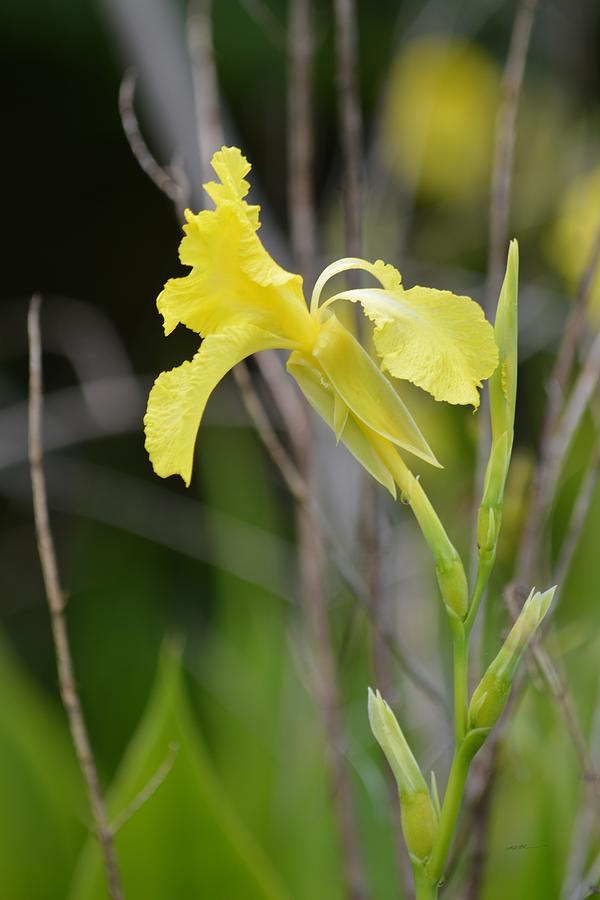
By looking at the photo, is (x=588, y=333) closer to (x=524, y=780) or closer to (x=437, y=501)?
(x=437, y=501)

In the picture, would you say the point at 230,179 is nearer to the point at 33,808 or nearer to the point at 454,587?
the point at 454,587

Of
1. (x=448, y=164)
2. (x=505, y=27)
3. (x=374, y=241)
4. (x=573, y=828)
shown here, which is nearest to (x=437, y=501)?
(x=374, y=241)

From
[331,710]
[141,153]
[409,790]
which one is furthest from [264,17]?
[409,790]

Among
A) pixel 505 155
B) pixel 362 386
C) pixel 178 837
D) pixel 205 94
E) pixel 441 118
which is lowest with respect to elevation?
pixel 178 837

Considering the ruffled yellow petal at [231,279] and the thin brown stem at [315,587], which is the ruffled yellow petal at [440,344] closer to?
the ruffled yellow petal at [231,279]

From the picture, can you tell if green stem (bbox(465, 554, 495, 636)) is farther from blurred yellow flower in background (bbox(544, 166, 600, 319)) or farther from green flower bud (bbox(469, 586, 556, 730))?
blurred yellow flower in background (bbox(544, 166, 600, 319))
